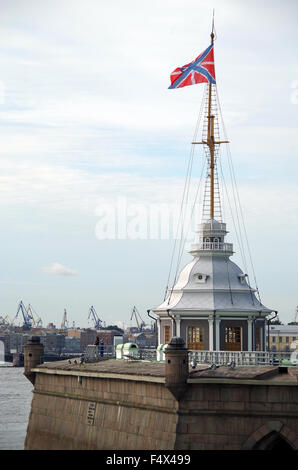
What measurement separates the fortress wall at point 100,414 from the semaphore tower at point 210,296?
18.4ft

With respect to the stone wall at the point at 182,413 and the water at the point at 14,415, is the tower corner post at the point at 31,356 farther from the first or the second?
the stone wall at the point at 182,413

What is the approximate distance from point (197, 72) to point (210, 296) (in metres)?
11.0

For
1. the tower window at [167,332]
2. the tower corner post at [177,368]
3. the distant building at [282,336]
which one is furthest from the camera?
the distant building at [282,336]

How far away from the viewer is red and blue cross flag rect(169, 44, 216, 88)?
157 feet

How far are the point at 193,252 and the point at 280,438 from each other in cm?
1510

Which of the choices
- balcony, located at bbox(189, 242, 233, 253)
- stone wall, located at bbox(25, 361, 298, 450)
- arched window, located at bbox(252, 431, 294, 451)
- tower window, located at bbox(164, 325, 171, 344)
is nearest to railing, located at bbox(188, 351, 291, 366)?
stone wall, located at bbox(25, 361, 298, 450)

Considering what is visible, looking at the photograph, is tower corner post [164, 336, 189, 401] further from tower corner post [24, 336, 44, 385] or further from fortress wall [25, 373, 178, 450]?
tower corner post [24, 336, 44, 385]

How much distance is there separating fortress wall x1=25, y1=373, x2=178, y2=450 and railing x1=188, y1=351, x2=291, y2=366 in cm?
252

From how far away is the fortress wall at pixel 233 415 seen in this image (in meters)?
34.8

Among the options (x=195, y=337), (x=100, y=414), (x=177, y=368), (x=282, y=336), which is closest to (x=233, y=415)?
(x=177, y=368)

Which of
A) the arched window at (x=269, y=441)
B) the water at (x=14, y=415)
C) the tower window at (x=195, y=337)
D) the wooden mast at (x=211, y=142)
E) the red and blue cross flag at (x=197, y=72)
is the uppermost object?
the red and blue cross flag at (x=197, y=72)

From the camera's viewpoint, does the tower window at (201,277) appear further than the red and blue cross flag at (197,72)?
No

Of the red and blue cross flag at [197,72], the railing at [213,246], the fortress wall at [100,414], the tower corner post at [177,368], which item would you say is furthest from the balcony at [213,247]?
the tower corner post at [177,368]
